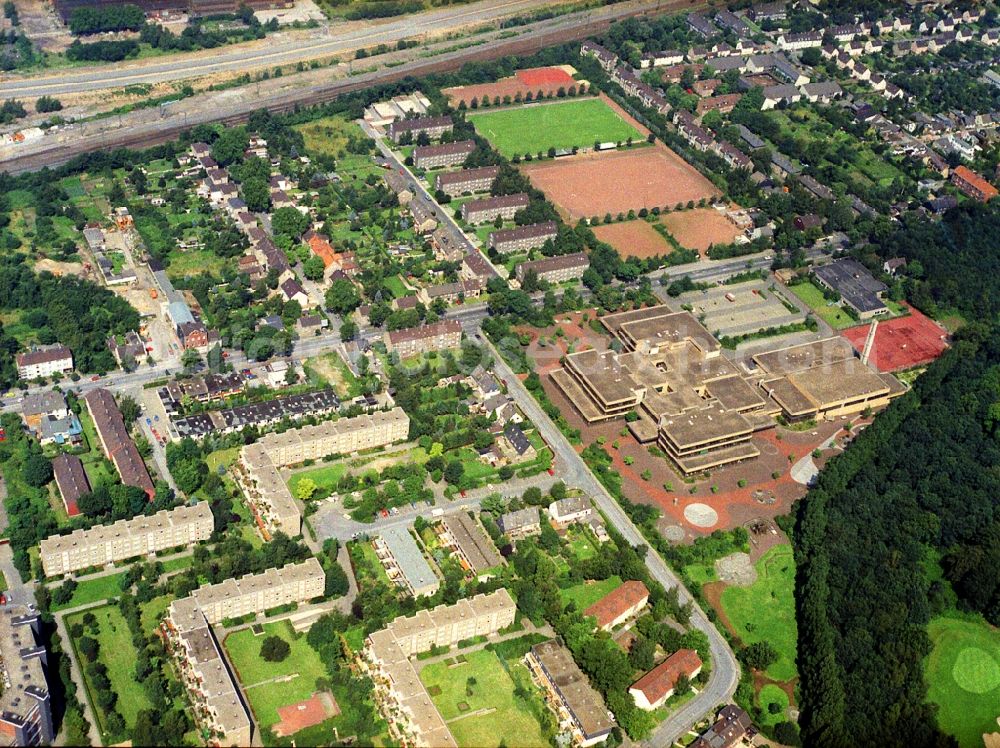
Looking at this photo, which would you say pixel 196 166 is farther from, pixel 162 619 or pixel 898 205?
pixel 898 205

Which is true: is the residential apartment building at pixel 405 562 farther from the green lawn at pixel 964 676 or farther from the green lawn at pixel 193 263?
the green lawn at pixel 193 263

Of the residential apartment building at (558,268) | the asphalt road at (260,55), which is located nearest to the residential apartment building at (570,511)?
the residential apartment building at (558,268)

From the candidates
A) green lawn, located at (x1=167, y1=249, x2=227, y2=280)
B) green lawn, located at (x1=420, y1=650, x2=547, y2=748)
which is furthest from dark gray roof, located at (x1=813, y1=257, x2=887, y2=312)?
green lawn, located at (x1=167, y1=249, x2=227, y2=280)

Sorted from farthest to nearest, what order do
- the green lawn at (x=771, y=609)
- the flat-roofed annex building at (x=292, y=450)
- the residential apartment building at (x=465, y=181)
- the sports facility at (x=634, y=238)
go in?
the residential apartment building at (x=465, y=181) → the sports facility at (x=634, y=238) → the flat-roofed annex building at (x=292, y=450) → the green lawn at (x=771, y=609)

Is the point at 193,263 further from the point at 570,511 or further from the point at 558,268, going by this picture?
the point at 570,511

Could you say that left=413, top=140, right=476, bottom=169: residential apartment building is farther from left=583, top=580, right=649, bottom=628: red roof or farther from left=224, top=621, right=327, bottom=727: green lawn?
left=224, top=621, right=327, bottom=727: green lawn

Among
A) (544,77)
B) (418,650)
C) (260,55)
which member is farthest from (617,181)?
(418,650)
